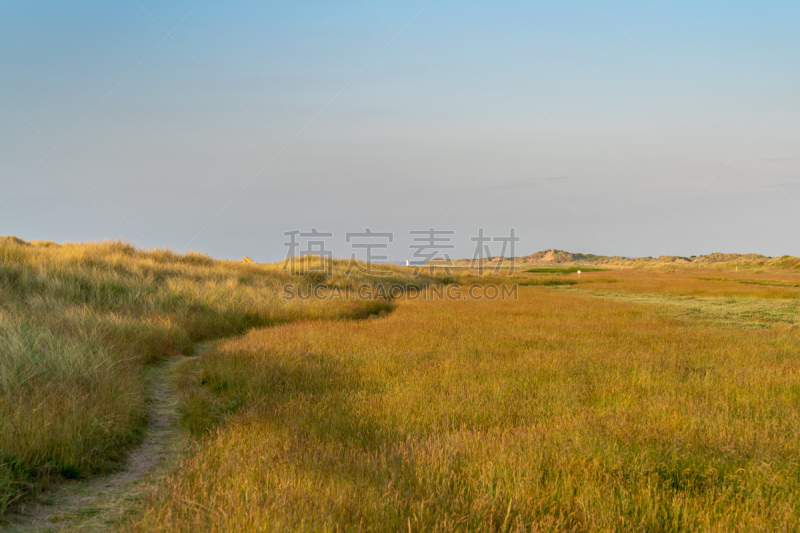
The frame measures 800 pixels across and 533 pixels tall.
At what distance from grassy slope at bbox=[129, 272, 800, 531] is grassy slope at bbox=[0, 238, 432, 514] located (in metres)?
0.97

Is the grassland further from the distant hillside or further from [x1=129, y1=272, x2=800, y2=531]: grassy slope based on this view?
the distant hillside

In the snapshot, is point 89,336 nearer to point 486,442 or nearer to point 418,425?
point 418,425

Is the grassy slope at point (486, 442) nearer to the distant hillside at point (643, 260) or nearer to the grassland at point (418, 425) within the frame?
the grassland at point (418, 425)

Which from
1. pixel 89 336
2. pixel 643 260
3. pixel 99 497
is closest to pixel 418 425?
pixel 99 497

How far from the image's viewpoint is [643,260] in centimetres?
13875

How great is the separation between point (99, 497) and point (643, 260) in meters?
155

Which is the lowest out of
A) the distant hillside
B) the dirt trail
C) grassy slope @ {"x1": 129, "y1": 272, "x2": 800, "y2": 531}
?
the dirt trail

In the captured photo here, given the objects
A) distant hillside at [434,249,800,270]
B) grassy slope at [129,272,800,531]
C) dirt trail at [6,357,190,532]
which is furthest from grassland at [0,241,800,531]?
distant hillside at [434,249,800,270]

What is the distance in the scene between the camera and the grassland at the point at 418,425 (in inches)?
119

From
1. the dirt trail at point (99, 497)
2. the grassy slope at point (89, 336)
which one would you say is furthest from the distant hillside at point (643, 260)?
the dirt trail at point (99, 497)

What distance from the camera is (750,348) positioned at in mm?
9859

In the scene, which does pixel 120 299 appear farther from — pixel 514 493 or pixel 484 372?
pixel 514 493

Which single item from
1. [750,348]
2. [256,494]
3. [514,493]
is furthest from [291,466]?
[750,348]

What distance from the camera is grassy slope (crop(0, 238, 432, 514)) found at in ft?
13.2
